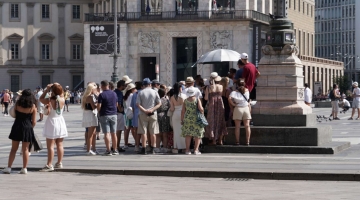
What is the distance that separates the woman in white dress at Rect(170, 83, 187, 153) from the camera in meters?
24.1

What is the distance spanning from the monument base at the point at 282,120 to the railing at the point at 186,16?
53825mm

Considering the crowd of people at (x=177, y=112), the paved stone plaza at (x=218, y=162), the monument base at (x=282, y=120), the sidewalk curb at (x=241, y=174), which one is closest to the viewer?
the sidewalk curb at (x=241, y=174)

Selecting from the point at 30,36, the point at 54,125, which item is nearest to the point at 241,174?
the point at 54,125

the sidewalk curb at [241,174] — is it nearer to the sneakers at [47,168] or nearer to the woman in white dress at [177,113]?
the sneakers at [47,168]

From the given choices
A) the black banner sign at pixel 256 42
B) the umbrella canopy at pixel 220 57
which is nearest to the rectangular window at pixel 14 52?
the black banner sign at pixel 256 42

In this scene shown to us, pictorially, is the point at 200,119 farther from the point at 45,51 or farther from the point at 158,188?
the point at 45,51

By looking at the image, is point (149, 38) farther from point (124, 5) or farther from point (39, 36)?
point (39, 36)

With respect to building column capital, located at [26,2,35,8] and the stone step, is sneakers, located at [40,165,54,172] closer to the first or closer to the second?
the stone step

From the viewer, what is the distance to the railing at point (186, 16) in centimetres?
7844

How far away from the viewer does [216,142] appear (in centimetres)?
2458

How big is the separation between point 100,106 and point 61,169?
3.63 metres

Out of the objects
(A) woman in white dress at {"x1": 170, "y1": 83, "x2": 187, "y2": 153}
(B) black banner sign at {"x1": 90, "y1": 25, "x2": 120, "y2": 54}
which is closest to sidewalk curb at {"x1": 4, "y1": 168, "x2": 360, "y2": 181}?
(A) woman in white dress at {"x1": 170, "y1": 83, "x2": 187, "y2": 153}

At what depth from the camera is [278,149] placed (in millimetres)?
23672

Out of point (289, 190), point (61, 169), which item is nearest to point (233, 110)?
point (61, 169)
